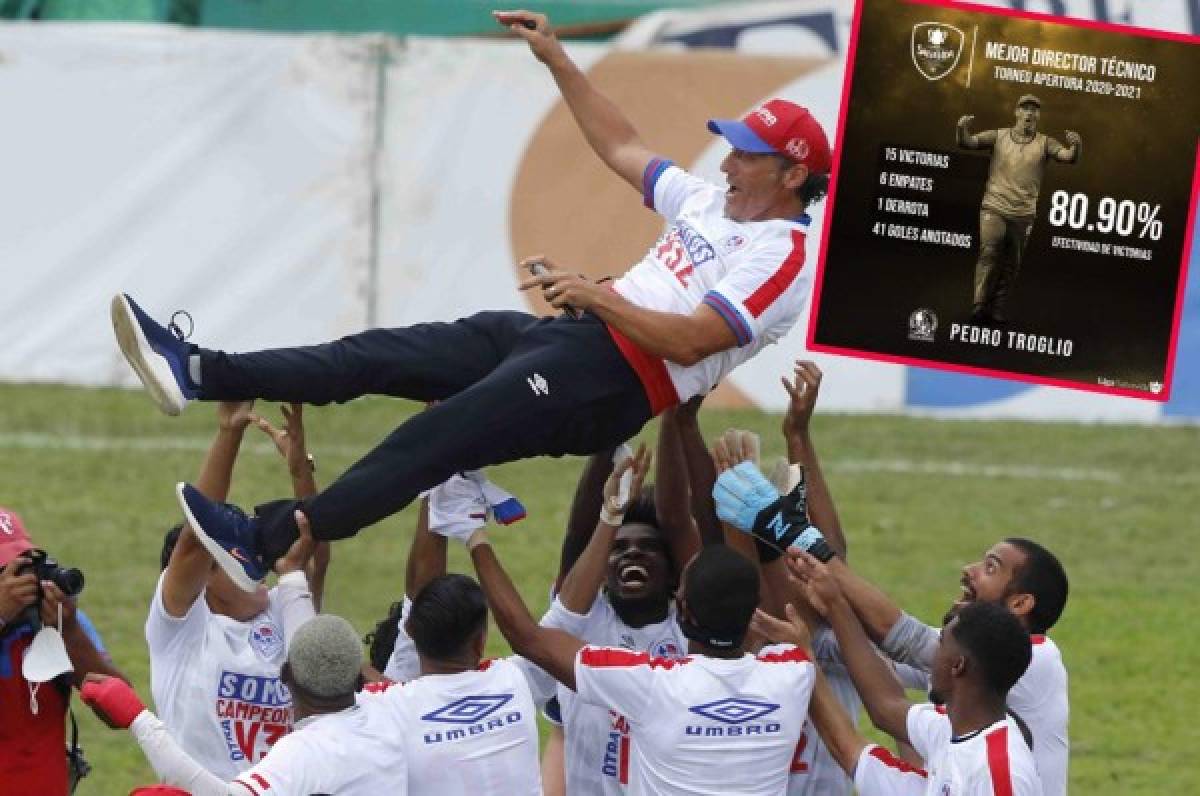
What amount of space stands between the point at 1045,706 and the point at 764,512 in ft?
4.12

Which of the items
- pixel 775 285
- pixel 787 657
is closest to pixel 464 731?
pixel 787 657

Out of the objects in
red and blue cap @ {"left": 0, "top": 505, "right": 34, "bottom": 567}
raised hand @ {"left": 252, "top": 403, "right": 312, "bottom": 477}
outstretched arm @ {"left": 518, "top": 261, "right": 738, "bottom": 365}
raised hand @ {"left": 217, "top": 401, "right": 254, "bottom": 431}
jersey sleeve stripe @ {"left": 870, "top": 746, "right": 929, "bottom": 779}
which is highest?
outstretched arm @ {"left": 518, "top": 261, "right": 738, "bottom": 365}

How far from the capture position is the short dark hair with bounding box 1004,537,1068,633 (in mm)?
9164

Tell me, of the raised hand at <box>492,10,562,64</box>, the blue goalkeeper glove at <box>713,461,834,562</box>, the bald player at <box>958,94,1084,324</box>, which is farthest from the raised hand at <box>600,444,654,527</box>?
the bald player at <box>958,94,1084,324</box>

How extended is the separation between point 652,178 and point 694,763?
2.68 m

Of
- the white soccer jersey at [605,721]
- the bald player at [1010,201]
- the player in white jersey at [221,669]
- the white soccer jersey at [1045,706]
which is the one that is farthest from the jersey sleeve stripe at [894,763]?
the bald player at [1010,201]

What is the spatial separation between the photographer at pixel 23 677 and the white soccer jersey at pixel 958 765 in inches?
102

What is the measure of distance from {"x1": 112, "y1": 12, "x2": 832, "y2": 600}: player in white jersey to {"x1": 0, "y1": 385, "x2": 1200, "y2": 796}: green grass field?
215 inches

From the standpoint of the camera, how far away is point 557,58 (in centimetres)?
1021

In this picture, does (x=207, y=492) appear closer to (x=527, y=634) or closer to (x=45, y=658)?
(x=45, y=658)

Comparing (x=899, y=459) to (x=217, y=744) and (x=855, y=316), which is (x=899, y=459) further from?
(x=217, y=744)

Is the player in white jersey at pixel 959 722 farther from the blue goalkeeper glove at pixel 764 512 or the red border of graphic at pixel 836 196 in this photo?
the red border of graphic at pixel 836 196

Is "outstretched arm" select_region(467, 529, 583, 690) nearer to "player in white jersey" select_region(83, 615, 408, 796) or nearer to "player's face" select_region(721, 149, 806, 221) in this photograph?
"player in white jersey" select_region(83, 615, 408, 796)

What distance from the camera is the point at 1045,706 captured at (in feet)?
30.2
